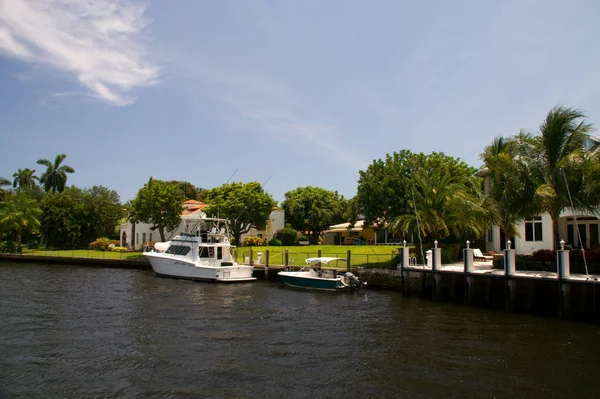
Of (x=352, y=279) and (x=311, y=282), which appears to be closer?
(x=352, y=279)

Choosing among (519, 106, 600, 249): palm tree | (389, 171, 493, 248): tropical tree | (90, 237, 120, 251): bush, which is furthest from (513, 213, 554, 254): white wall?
(90, 237, 120, 251): bush

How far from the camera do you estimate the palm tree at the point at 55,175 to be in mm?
81750

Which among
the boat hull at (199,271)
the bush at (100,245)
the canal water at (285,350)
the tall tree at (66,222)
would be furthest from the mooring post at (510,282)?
the tall tree at (66,222)

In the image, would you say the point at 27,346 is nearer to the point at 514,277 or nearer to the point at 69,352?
the point at 69,352

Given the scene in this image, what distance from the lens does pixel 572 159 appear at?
22828mm

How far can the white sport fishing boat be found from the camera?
3313 centimetres

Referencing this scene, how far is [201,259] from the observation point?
3469 cm

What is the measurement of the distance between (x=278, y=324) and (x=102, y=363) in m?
A: 7.41

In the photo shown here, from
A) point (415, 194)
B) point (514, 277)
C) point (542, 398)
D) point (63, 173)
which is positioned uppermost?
point (63, 173)

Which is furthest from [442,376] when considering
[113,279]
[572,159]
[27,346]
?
[113,279]

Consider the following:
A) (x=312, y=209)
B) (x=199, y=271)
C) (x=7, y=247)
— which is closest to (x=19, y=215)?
(x=7, y=247)

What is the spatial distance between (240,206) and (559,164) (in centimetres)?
3630

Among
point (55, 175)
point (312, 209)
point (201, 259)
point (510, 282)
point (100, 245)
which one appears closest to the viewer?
point (510, 282)

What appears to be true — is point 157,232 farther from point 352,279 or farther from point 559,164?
point 559,164
